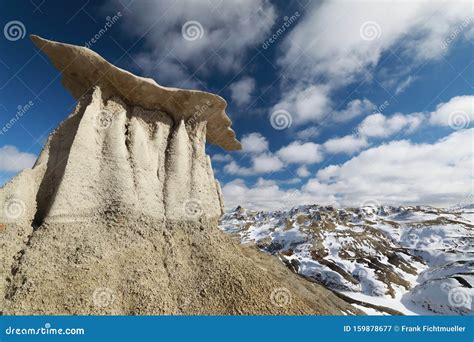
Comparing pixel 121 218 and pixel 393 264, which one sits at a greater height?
pixel 393 264

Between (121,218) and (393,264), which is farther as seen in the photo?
(393,264)

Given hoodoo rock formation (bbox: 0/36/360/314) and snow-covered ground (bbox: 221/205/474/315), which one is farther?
snow-covered ground (bbox: 221/205/474/315)

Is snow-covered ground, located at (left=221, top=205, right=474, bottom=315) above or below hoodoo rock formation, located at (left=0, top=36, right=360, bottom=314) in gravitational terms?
above

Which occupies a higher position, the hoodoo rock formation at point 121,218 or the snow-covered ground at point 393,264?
the snow-covered ground at point 393,264

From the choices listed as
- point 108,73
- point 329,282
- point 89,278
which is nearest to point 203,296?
point 89,278

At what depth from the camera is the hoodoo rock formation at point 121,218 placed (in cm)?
998

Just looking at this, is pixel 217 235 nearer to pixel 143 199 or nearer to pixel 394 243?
pixel 143 199

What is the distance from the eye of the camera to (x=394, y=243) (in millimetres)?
102375

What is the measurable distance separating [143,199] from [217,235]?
397 cm

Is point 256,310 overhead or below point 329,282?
below

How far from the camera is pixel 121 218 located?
482 inches

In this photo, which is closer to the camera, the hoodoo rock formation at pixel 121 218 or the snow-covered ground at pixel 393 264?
the hoodoo rock formation at pixel 121 218

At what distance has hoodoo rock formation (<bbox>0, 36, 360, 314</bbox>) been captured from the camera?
32.8 ft

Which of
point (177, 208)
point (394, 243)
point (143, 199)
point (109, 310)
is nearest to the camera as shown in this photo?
point (109, 310)
